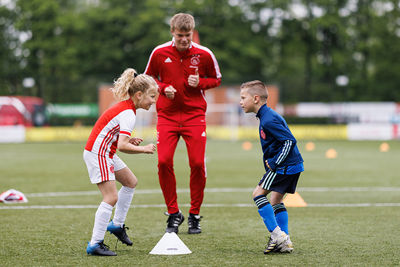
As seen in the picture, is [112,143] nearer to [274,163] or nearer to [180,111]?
[274,163]

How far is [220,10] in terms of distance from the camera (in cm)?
5284

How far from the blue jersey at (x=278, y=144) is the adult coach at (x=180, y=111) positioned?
1.44 m

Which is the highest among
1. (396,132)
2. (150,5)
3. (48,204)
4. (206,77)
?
(150,5)

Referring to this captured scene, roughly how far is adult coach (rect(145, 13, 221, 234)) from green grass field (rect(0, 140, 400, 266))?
1.67 ft

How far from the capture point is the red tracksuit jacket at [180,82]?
720 centimetres

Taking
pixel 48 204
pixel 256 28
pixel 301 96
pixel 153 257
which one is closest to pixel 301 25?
pixel 256 28

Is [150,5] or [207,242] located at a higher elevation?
[150,5]

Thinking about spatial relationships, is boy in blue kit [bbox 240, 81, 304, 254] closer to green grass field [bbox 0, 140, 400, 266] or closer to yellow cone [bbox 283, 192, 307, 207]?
green grass field [bbox 0, 140, 400, 266]

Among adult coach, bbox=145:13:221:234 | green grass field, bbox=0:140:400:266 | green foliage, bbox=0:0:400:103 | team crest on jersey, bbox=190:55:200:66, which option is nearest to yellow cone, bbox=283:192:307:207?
green grass field, bbox=0:140:400:266

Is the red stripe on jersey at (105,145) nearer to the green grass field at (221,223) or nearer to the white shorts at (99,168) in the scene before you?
the white shorts at (99,168)

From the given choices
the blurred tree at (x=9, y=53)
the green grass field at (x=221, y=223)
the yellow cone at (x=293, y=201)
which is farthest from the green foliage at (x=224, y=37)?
the yellow cone at (x=293, y=201)

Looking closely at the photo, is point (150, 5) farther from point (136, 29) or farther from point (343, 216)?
point (343, 216)

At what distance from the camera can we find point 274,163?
5727 millimetres

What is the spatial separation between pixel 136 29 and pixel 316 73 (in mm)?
14738
